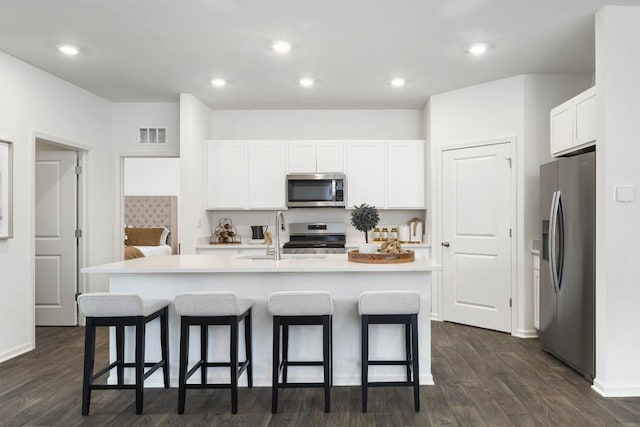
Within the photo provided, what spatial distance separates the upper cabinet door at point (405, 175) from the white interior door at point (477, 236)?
1.43 feet

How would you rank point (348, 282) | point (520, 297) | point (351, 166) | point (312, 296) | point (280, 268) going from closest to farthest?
point (312, 296) < point (280, 268) < point (348, 282) < point (520, 297) < point (351, 166)

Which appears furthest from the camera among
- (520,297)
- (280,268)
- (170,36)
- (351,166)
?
(351,166)

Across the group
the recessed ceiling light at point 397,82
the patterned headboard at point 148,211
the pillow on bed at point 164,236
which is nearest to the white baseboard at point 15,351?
the recessed ceiling light at point 397,82

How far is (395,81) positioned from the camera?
4711 mm

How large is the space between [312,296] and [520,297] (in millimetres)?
2704

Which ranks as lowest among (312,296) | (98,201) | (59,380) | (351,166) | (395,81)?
(59,380)

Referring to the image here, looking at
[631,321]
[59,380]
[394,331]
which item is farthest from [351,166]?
[59,380]

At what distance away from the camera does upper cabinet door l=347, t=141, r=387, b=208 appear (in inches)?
218

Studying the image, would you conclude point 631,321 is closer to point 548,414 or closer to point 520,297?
point 548,414

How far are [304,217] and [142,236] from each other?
4.17 metres

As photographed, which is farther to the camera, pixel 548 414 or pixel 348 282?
pixel 348 282

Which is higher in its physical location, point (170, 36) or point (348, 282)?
point (170, 36)

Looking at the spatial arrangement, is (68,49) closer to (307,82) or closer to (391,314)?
(307,82)

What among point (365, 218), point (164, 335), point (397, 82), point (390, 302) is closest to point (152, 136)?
point (397, 82)
